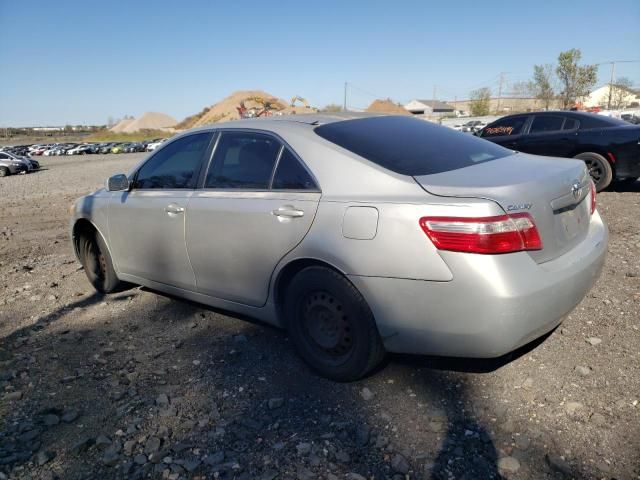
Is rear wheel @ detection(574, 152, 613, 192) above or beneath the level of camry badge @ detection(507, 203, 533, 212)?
beneath

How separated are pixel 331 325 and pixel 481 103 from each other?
293 ft

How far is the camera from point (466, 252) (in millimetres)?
2293

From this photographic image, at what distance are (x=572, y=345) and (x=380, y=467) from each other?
1.66 meters

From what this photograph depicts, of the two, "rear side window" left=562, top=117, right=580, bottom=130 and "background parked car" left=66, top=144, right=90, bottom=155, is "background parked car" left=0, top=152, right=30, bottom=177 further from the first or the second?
"background parked car" left=66, top=144, right=90, bottom=155

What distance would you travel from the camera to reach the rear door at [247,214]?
2908 mm

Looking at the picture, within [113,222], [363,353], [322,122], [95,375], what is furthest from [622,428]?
[113,222]

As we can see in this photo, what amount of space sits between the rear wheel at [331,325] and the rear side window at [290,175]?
51 cm

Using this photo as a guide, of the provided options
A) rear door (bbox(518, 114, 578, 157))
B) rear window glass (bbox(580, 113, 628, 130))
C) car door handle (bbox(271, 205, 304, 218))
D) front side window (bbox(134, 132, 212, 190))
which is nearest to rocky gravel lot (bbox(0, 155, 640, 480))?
car door handle (bbox(271, 205, 304, 218))

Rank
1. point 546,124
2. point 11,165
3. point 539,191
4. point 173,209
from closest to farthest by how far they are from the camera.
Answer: point 539,191 → point 173,209 → point 546,124 → point 11,165

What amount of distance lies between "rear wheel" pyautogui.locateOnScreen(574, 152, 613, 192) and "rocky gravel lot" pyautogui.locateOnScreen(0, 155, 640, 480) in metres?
4.71

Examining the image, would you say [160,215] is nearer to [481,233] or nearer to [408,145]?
[408,145]

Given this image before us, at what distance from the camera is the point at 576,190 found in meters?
2.77

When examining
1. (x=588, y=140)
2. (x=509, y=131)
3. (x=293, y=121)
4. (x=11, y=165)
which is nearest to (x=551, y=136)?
(x=588, y=140)

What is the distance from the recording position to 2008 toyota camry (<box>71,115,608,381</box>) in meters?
2.33
